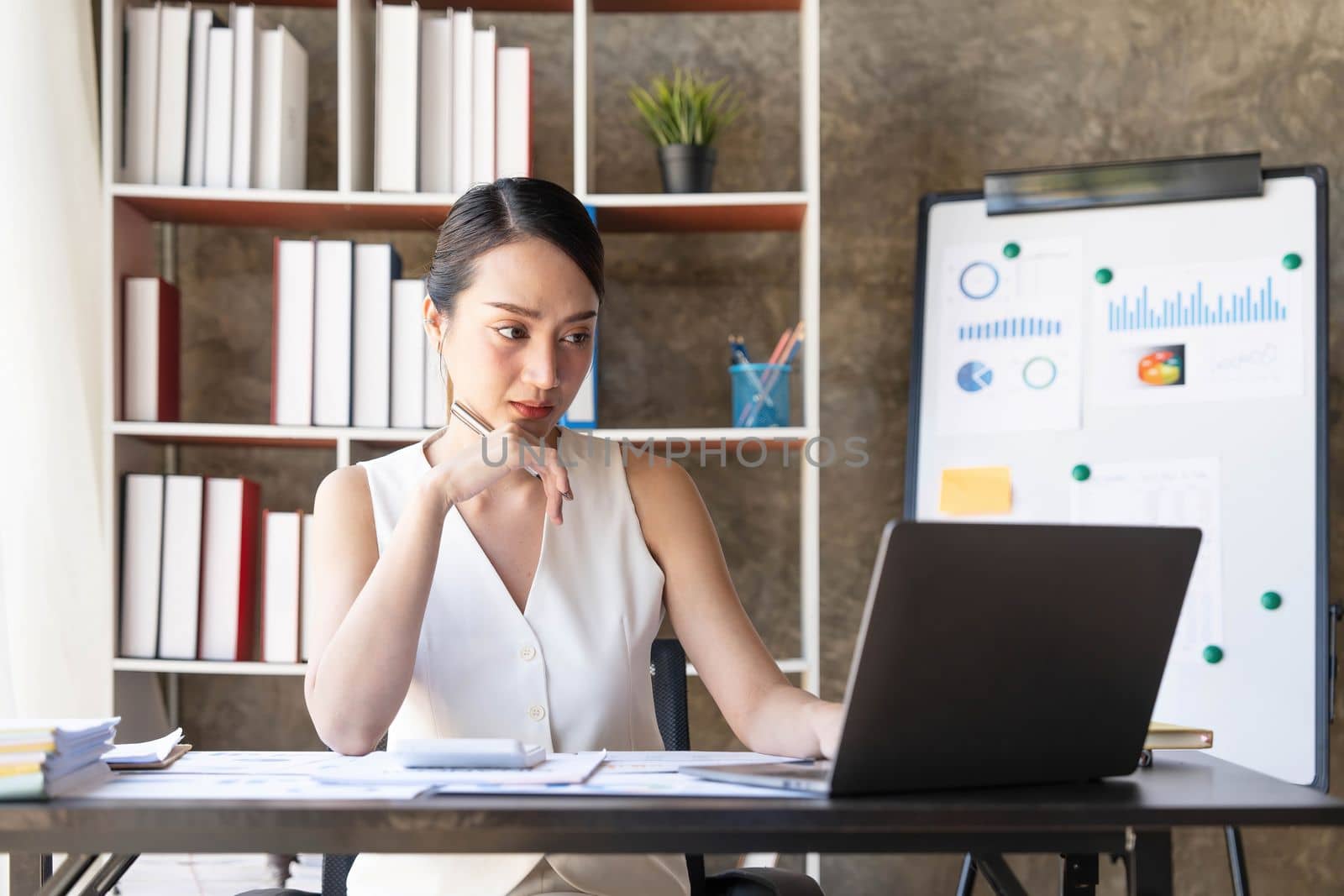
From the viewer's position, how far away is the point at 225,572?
92.3 inches

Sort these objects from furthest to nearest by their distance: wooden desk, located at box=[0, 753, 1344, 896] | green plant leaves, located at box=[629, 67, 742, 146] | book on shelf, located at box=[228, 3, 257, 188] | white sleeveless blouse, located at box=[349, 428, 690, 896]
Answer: green plant leaves, located at box=[629, 67, 742, 146]
book on shelf, located at box=[228, 3, 257, 188]
white sleeveless blouse, located at box=[349, 428, 690, 896]
wooden desk, located at box=[0, 753, 1344, 896]

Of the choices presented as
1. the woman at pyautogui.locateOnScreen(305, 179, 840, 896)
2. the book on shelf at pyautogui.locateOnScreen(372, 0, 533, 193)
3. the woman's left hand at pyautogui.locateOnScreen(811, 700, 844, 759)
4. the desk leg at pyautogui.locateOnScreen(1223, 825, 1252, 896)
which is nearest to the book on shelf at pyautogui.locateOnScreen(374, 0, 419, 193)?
the book on shelf at pyautogui.locateOnScreen(372, 0, 533, 193)

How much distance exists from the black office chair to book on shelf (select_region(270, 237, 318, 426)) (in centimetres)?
102

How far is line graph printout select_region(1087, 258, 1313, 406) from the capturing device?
7.57ft

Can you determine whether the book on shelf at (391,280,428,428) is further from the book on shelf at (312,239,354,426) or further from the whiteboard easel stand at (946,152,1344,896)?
the whiteboard easel stand at (946,152,1344,896)

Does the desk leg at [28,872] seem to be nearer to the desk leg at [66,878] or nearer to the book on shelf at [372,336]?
the desk leg at [66,878]

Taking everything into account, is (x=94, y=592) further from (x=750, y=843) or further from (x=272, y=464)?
(x=750, y=843)

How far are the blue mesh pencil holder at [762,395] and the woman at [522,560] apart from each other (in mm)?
803

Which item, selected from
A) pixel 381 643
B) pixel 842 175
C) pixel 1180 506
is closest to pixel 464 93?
pixel 842 175

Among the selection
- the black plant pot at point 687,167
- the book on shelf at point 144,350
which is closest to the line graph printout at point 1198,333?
the black plant pot at point 687,167

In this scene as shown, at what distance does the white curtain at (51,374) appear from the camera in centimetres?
207

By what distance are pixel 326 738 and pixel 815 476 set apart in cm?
124

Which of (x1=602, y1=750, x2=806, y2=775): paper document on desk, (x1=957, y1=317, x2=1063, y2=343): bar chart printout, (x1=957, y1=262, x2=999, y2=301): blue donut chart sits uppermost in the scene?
(x1=957, y1=262, x2=999, y2=301): blue donut chart

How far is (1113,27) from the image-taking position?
276 cm
